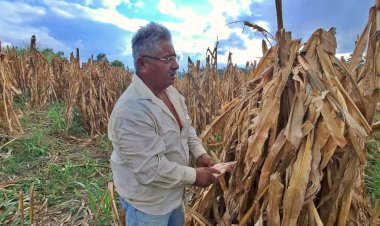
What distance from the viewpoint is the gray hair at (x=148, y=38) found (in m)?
1.87

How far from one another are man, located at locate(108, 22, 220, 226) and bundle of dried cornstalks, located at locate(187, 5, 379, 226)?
0.82ft

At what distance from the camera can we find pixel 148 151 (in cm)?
176

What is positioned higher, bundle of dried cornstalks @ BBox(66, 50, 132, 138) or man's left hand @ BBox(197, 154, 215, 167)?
man's left hand @ BBox(197, 154, 215, 167)

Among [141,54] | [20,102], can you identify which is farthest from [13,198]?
[20,102]

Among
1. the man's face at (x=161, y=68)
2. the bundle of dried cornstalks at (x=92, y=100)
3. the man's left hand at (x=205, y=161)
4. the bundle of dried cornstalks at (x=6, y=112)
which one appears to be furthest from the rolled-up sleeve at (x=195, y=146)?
the bundle of dried cornstalks at (x=6, y=112)

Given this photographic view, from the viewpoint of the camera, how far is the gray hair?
1.87 meters

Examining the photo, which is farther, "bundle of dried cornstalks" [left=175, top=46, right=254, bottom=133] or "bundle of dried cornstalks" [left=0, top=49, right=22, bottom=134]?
"bundle of dried cornstalks" [left=0, top=49, right=22, bottom=134]

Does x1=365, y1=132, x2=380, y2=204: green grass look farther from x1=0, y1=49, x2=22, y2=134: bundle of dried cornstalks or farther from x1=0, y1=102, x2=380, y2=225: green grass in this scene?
x1=0, y1=49, x2=22, y2=134: bundle of dried cornstalks

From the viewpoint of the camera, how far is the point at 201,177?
6.00 ft

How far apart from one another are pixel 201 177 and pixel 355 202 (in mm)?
702

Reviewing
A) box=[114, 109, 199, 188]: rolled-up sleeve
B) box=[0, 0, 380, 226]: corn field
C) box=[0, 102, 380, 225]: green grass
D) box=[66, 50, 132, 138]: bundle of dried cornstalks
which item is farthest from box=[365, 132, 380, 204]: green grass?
box=[66, 50, 132, 138]: bundle of dried cornstalks

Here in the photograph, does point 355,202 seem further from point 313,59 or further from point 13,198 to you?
point 13,198

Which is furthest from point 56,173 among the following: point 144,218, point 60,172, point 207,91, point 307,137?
point 307,137

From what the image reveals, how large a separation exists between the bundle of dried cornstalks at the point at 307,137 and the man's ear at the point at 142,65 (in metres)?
0.55
